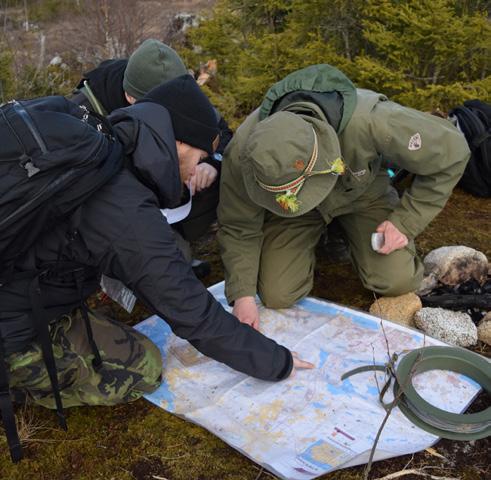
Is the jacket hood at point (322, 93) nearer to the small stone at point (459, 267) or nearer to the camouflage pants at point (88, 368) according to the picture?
the small stone at point (459, 267)

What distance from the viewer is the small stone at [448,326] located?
2.72 meters

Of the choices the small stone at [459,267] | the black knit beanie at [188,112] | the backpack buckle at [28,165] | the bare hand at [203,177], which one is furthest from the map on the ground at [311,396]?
the backpack buckle at [28,165]

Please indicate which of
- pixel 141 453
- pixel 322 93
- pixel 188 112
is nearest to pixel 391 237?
pixel 322 93

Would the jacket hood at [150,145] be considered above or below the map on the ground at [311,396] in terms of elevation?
above

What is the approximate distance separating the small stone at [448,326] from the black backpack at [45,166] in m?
1.78

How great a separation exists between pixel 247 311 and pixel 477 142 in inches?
94.0

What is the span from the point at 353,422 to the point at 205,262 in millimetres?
1619

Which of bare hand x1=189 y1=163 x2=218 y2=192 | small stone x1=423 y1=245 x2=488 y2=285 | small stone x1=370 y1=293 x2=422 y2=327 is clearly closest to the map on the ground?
small stone x1=370 y1=293 x2=422 y2=327

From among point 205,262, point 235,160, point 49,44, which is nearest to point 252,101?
point 205,262

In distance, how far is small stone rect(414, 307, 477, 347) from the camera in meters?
2.72

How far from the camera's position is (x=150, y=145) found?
2.05m

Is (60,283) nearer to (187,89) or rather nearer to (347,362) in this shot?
(187,89)

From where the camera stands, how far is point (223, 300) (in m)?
3.17

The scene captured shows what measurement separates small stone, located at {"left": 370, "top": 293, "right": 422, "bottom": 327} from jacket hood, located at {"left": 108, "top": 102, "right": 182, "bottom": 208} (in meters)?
1.44
